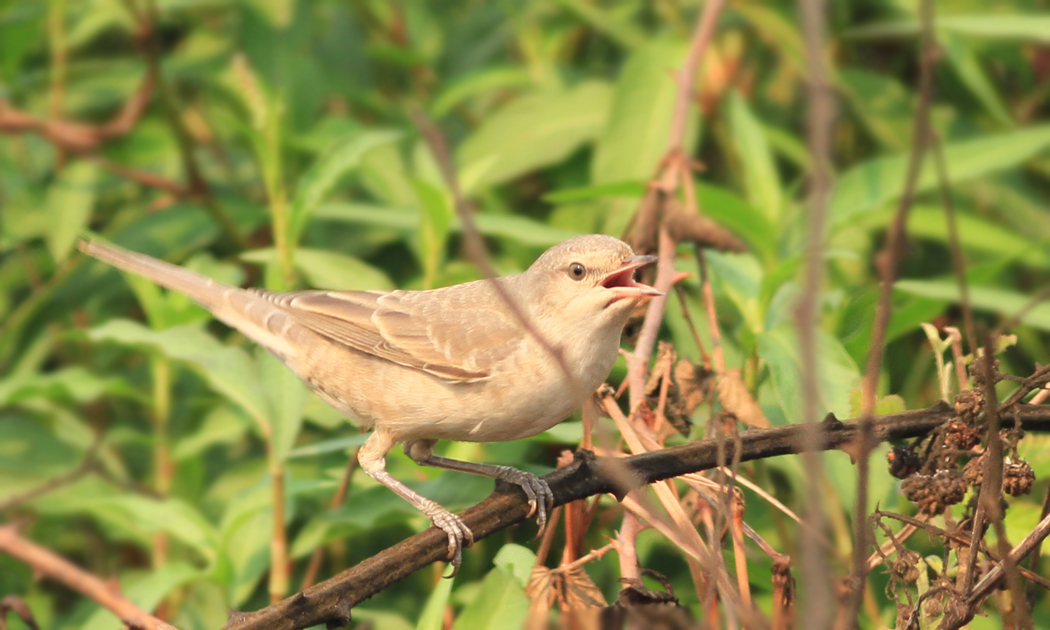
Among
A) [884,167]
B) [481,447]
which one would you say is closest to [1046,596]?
[884,167]

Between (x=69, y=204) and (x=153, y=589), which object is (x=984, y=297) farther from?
(x=69, y=204)

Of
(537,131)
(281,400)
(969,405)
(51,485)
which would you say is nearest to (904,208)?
(969,405)

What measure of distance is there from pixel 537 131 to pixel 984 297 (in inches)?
89.6

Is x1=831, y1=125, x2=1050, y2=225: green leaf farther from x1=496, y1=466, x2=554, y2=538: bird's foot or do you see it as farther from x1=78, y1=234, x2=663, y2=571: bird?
x1=496, y1=466, x2=554, y2=538: bird's foot

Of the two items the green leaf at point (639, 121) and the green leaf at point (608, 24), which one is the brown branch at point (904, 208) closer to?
the green leaf at point (639, 121)

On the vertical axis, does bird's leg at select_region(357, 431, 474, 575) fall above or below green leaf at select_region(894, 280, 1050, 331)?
below

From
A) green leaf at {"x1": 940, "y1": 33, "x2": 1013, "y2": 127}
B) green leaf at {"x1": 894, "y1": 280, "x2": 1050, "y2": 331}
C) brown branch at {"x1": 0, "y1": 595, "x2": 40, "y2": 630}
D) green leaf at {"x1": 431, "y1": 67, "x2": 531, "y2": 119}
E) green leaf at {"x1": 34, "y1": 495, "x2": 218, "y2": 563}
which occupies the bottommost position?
green leaf at {"x1": 34, "y1": 495, "x2": 218, "y2": 563}

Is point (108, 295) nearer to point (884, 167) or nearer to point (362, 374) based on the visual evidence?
point (362, 374)

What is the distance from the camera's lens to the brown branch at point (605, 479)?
2074 millimetres

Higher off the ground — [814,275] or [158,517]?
[814,275]

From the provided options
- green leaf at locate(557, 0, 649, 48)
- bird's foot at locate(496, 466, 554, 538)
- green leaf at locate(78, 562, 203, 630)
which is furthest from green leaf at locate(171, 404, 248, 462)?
green leaf at locate(557, 0, 649, 48)

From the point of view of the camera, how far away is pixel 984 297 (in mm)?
4230

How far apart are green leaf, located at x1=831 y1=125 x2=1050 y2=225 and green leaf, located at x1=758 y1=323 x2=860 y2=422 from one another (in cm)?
125

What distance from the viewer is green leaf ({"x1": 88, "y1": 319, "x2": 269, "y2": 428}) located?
3656 mm
